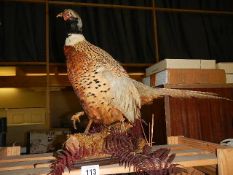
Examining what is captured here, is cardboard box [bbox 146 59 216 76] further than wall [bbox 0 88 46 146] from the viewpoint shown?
No

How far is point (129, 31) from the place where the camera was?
2061mm

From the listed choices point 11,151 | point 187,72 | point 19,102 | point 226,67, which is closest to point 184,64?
point 187,72

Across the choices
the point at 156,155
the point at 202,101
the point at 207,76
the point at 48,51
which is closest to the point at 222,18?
the point at 207,76

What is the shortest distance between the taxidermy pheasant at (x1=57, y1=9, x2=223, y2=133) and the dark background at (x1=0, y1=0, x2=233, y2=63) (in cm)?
99

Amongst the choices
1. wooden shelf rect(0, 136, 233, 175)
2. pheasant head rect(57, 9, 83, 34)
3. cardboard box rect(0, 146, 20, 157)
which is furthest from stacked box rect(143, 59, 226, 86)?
cardboard box rect(0, 146, 20, 157)

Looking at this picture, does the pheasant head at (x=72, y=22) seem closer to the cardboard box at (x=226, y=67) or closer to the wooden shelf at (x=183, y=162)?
the wooden shelf at (x=183, y=162)

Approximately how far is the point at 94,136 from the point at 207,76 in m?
1.06

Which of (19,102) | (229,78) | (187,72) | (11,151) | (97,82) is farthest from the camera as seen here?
(19,102)

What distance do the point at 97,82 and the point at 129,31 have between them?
54.2 inches

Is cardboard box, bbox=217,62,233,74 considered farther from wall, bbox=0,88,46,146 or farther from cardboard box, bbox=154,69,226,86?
wall, bbox=0,88,46,146

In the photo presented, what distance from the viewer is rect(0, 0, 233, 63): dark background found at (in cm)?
183

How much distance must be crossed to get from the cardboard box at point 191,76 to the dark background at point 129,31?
0.54m

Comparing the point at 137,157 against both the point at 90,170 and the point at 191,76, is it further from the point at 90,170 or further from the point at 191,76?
the point at 191,76

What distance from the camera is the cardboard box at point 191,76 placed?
1504mm
